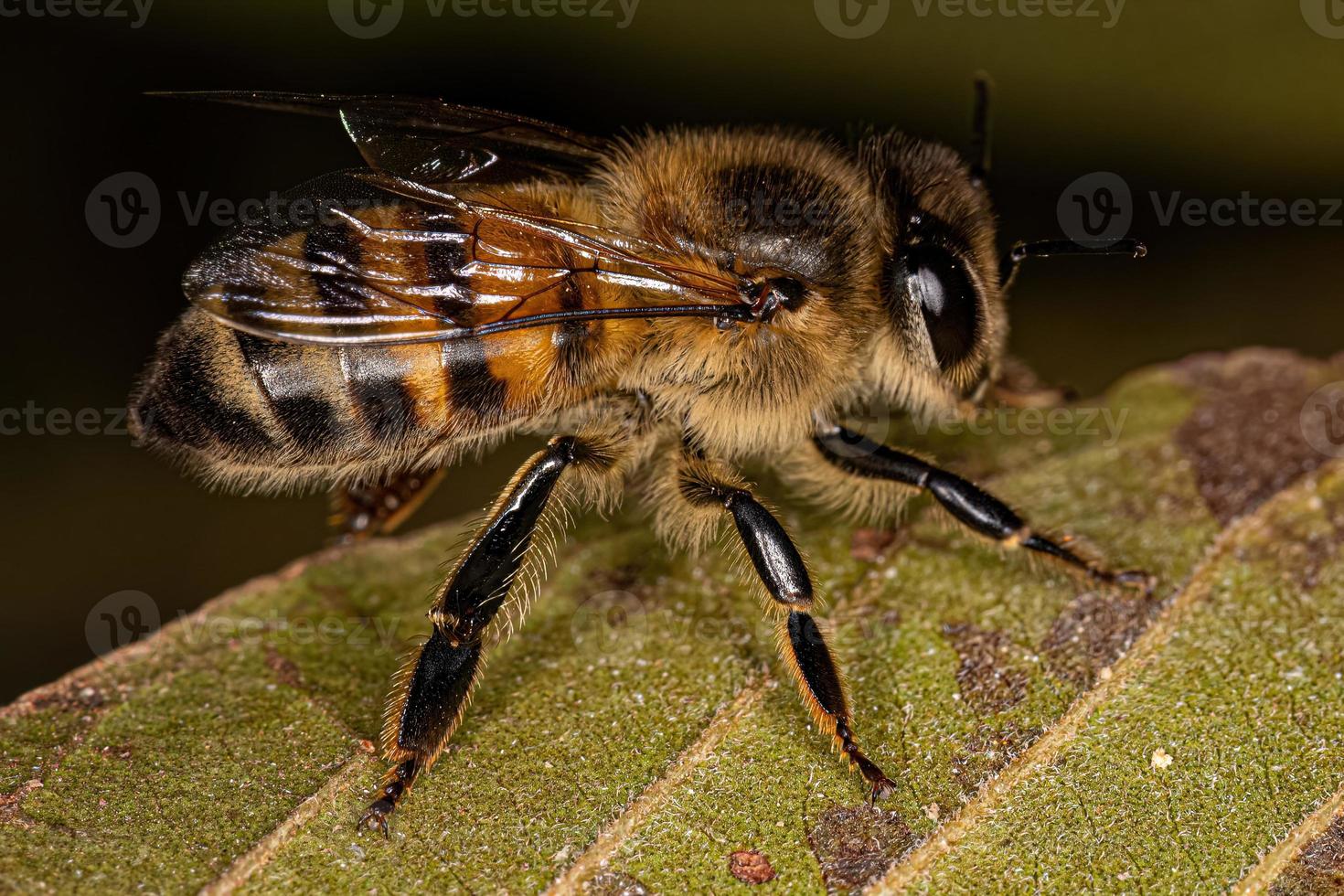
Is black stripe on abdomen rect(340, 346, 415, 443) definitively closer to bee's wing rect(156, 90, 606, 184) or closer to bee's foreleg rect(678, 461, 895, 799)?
bee's wing rect(156, 90, 606, 184)

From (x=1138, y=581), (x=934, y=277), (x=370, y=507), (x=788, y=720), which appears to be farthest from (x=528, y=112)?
(x=1138, y=581)

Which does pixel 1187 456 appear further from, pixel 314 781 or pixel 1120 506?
Result: pixel 314 781

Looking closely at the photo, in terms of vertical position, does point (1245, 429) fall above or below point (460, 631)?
above

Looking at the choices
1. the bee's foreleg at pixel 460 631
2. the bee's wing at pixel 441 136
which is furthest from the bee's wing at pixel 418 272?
the bee's foreleg at pixel 460 631

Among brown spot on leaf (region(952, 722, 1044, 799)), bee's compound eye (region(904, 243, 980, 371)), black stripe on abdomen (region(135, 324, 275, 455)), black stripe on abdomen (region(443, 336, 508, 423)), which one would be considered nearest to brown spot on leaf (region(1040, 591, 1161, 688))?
brown spot on leaf (region(952, 722, 1044, 799))

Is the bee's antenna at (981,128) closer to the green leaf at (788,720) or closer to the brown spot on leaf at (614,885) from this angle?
the green leaf at (788,720)

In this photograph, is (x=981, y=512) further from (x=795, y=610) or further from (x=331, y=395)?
(x=331, y=395)
